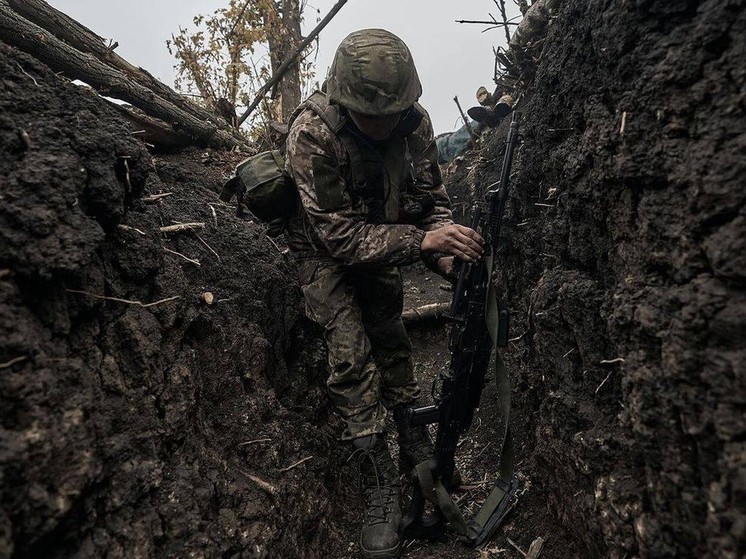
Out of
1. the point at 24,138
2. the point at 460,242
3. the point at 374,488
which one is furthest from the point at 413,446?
the point at 24,138

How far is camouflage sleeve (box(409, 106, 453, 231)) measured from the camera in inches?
130

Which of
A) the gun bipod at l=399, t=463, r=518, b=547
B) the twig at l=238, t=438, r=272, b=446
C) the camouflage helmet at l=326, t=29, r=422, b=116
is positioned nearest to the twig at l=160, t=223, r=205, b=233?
the camouflage helmet at l=326, t=29, r=422, b=116

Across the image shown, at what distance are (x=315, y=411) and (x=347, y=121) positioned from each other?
182cm

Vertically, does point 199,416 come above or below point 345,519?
above

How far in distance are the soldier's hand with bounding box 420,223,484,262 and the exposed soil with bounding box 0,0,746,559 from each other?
392 mm

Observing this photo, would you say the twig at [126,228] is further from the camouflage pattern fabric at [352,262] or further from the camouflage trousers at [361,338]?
the camouflage trousers at [361,338]

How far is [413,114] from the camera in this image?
120 inches

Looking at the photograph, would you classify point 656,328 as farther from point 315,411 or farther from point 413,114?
point 315,411

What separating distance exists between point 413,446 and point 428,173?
1.73 metres

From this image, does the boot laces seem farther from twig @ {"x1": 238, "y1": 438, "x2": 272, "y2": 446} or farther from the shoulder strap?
the shoulder strap

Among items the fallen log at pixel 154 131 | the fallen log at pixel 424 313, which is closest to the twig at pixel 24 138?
the fallen log at pixel 154 131

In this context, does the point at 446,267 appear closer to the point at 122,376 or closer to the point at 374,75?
the point at 374,75

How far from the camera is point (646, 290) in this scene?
1.74 m

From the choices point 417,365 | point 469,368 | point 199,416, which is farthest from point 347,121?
point 417,365
